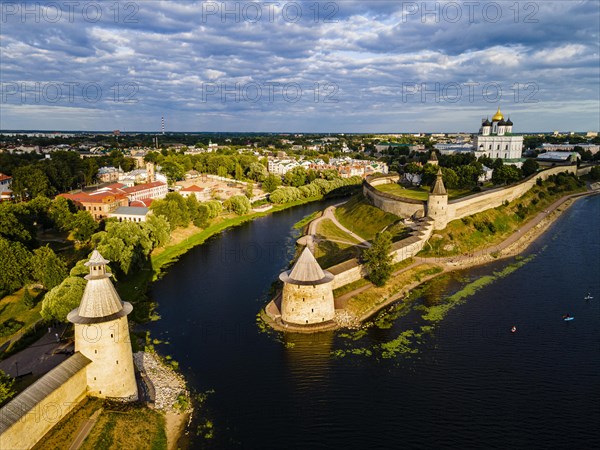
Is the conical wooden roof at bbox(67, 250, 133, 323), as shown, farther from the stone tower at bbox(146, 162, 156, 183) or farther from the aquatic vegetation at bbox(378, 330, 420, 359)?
the stone tower at bbox(146, 162, 156, 183)

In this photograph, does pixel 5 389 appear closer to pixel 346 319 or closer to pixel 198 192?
pixel 346 319

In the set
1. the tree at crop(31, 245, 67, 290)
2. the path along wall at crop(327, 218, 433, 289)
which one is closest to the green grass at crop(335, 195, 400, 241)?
the path along wall at crop(327, 218, 433, 289)

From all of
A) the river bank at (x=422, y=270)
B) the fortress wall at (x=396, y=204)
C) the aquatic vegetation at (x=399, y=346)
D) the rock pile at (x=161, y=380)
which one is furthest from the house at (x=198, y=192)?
the aquatic vegetation at (x=399, y=346)

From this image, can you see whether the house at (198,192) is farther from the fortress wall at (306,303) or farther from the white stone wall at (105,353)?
the white stone wall at (105,353)

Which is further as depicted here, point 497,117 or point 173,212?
point 497,117

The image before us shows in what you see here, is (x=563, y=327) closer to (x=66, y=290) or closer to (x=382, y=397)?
(x=382, y=397)

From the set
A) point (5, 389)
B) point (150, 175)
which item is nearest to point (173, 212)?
point (5, 389)
